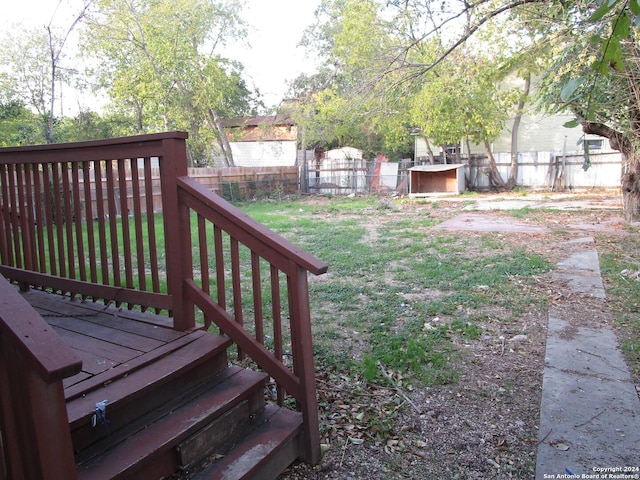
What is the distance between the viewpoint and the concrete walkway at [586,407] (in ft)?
7.42

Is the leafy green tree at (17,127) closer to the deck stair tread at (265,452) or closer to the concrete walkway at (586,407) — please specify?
the deck stair tread at (265,452)

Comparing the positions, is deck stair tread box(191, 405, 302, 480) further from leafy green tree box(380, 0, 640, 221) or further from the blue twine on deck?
leafy green tree box(380, 0, 640, 221)

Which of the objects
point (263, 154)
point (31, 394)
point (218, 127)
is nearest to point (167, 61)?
point (218, 127)

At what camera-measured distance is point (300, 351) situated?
237 cm

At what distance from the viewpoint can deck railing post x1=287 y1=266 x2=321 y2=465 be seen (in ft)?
7.68

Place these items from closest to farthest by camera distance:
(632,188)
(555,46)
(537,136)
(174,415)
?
1. (174,415)
2. (555,46)
3. (632,188)
4. (537,136)

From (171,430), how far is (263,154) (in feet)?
95.9

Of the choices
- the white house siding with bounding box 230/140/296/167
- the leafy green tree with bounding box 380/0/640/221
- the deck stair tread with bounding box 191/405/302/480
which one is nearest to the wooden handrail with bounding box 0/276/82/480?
the deck stair tread with bounding box 191/405/302/480

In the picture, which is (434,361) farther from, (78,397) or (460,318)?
(78,397)

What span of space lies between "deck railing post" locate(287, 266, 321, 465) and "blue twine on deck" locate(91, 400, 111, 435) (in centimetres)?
89

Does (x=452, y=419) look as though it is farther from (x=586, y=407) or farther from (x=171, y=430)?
(x=171, y=430)

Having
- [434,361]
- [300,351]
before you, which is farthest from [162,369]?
[434,361]

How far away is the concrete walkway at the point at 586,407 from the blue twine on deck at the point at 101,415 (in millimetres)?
1928

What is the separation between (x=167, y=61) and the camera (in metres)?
18.3
